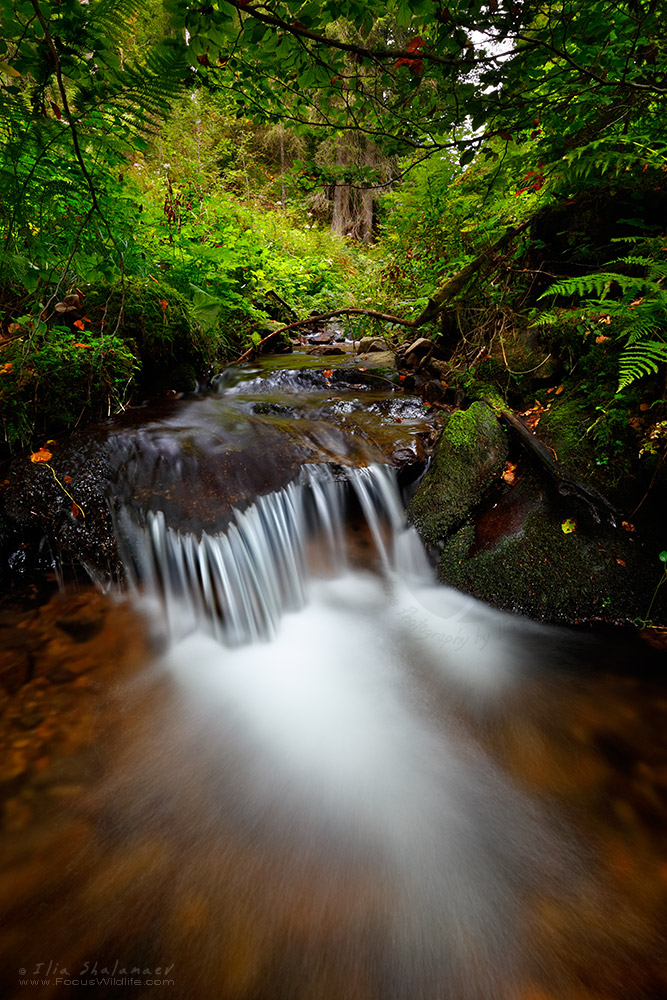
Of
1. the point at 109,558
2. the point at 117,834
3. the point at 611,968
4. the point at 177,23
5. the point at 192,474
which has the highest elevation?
the point at 177,23

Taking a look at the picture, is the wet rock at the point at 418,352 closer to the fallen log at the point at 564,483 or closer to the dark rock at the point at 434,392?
the dark rock at the point at 434,392

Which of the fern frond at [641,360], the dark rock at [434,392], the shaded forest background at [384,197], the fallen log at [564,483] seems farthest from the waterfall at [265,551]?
the fern frond at [641,360]

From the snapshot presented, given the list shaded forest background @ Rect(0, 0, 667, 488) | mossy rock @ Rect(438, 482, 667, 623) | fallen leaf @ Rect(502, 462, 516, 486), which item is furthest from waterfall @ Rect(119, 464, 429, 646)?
shaded forest background @ Rect(0, 0, 667, 488)

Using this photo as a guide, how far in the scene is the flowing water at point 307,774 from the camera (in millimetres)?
1529

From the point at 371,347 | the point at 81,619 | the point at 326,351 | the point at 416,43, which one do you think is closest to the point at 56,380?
the point at 81,619

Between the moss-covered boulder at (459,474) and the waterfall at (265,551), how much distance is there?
21 centimetres

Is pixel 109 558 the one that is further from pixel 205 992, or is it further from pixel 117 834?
pixel 205 992

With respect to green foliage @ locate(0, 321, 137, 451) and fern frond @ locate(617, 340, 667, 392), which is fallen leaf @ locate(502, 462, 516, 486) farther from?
green foliage @ locate(0, 321, 137, 451)

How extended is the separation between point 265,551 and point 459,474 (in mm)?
1786

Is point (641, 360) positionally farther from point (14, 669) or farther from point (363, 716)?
point (14, 669)

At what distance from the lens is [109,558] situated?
3219 millimetres

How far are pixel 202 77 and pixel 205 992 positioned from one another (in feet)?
11.5

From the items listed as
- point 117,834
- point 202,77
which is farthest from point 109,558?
point 202,77

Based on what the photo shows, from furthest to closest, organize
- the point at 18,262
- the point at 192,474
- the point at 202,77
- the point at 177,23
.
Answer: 1. the point at 192,474
2. the point at 18,262
3. the point at 202,77
4. the point at 177,23
